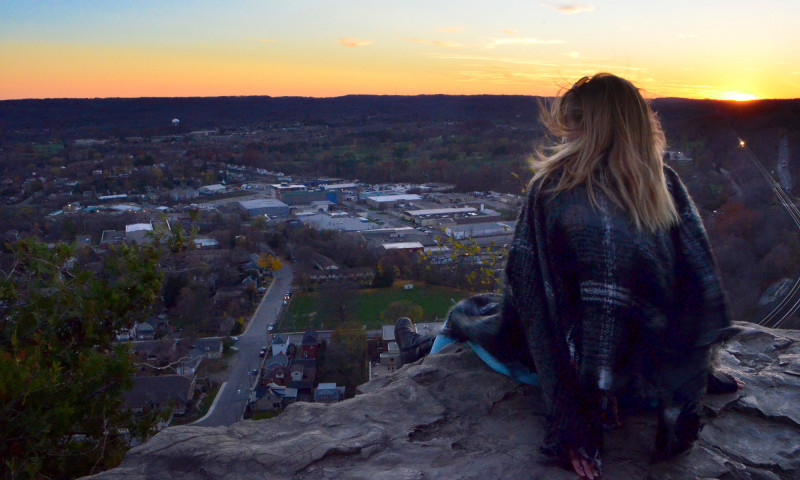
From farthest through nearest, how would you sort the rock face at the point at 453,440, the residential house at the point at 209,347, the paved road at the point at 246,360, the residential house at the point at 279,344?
the residential house at the point at 279,344, the residential house at the point at 209,347, the paved road at the point at 246,360, the rock face at the point at 453,440

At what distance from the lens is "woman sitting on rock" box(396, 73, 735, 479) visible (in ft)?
6.16

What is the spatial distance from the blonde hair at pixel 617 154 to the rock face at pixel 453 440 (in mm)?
768

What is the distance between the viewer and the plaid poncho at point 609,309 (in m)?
1.87

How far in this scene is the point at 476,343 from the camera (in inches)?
98.7

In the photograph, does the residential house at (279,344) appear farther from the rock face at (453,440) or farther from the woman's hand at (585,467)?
the woman's hand at (585,467)

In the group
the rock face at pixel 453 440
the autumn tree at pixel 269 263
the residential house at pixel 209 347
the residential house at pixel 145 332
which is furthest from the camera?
the autumn tree at pixel 269 263

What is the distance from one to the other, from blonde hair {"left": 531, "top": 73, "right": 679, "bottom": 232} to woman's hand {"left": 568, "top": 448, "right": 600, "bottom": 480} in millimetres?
716

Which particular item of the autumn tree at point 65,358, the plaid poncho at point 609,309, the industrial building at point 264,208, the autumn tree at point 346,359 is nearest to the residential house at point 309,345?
the autumn tree at point 346,359

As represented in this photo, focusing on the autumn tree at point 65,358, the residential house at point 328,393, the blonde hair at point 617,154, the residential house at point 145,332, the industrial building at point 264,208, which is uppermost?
the blonde hair at point 617,154

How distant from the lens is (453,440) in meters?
2.23

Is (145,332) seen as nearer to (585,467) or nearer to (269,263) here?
(269,263)

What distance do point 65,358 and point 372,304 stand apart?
16.1ft

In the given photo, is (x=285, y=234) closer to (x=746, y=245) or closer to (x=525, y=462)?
(x=746, y=245)

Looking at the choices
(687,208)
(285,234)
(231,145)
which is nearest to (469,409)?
(687,208)
